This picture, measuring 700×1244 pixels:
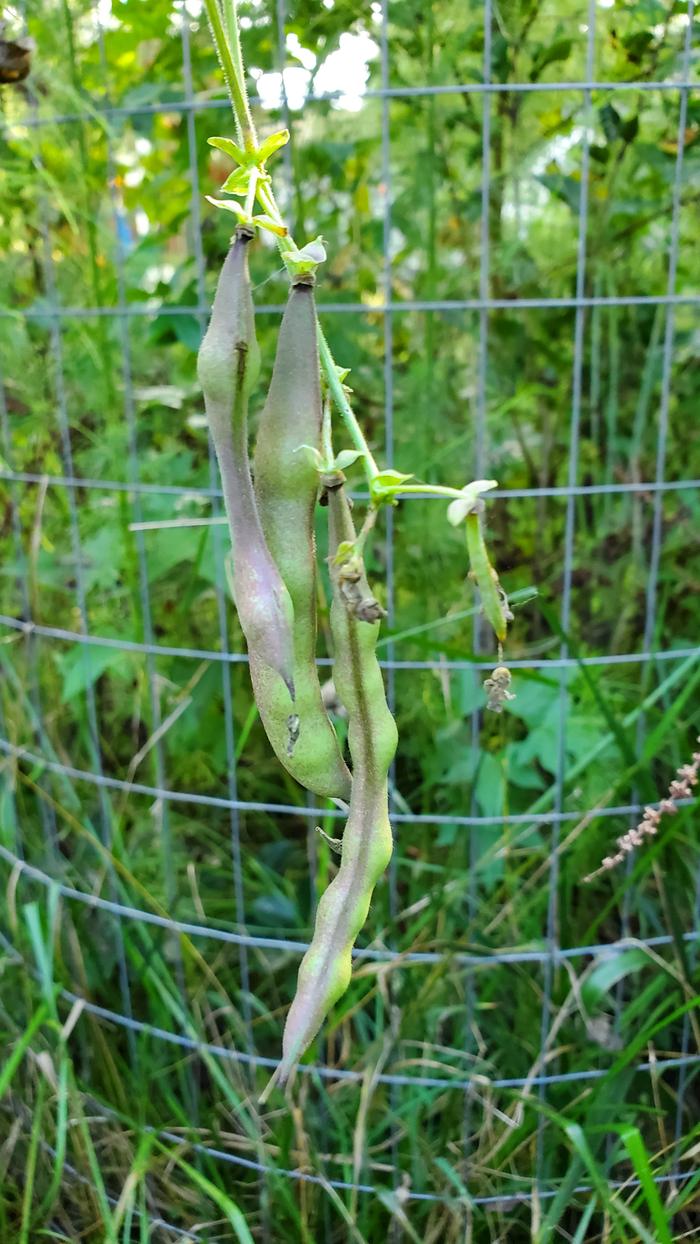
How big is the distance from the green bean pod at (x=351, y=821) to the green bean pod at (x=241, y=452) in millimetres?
26

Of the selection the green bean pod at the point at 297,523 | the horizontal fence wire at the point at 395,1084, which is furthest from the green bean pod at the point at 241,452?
the horizontal fence wire at the point at 395,1084

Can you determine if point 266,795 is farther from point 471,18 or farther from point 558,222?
point 471,18

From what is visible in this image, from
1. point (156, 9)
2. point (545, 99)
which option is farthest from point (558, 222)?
point (156, 9)

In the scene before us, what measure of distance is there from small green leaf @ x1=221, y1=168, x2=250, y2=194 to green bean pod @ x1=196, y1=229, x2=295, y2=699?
0.08ft

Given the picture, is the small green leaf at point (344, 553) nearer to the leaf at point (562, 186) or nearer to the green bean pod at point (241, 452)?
the green bean pod at point (241, 452)

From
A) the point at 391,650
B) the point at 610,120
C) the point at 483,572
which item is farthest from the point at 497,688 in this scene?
the point at 610,120

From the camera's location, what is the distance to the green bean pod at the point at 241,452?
421mm

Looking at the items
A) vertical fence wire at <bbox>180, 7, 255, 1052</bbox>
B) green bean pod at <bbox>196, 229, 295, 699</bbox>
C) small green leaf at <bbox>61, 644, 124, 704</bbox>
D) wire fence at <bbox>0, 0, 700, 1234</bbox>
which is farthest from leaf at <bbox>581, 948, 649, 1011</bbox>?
green bean pod at <bbox>196, 229, 295, 699</bbox>

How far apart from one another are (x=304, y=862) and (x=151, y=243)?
78cm

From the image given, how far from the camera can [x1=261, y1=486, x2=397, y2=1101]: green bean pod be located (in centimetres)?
43

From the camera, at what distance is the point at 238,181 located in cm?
42

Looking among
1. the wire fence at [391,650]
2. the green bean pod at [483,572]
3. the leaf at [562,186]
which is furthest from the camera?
the leaf at [562,186]

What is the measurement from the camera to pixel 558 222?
1.37m

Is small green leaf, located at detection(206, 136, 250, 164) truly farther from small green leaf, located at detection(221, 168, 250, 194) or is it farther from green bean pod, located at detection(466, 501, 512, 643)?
green bean pod, located at detection(466, 501, 512, 643)
